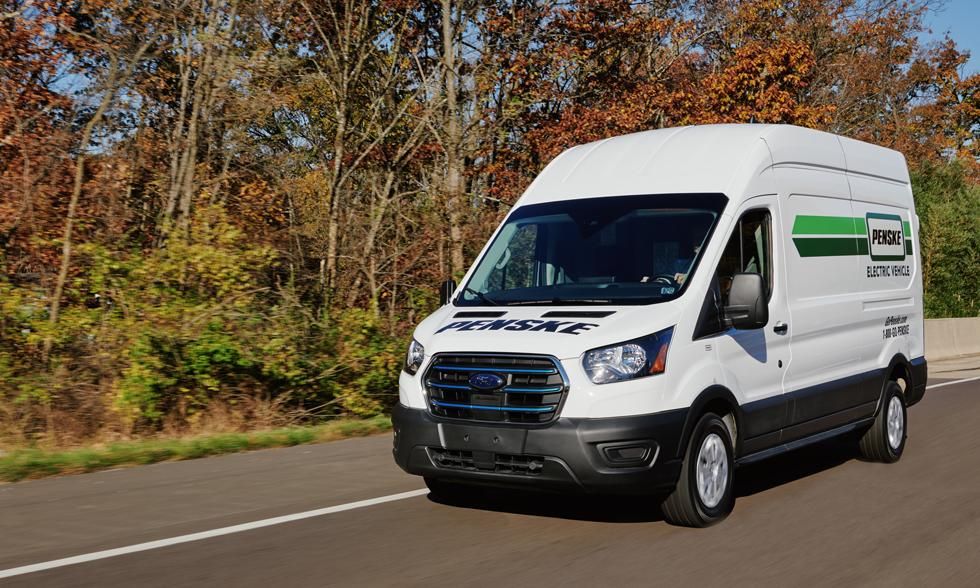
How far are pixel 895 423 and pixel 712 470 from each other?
358 cm

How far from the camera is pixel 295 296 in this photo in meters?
13.2

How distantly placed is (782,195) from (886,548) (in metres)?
2.79

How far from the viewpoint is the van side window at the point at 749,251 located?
721 cm

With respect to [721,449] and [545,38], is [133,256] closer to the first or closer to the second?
Result: [721,449]

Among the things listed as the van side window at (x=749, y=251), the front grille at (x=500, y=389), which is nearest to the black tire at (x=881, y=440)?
the van side window at (x=749, y=251)

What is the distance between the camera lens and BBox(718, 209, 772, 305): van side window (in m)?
7.21

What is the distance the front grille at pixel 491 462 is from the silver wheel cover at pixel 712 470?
1069 mm

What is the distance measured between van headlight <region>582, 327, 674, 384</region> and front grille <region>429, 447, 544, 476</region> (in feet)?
2.02

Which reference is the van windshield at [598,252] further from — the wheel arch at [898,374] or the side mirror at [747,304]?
the wheel arch at [898,374]

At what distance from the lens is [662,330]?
255 inches

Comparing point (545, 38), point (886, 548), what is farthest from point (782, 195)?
point (545, 38)

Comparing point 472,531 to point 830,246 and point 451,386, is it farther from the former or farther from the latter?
point 830,246

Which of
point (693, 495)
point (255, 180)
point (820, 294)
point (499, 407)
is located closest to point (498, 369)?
point (499, 407)

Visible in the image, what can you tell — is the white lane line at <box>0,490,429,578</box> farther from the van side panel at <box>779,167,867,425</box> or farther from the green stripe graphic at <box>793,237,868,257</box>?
the green stripe graphic at <box>793,237,868,257</box>
